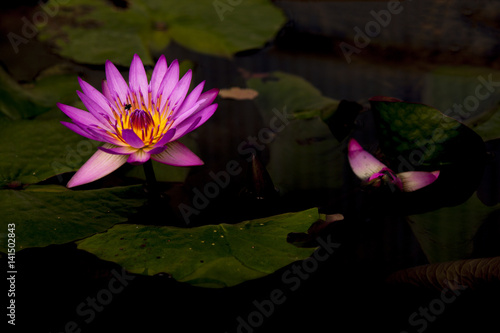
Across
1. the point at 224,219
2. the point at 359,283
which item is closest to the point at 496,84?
the point at 359,283

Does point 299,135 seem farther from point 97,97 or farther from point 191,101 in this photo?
point 97,97

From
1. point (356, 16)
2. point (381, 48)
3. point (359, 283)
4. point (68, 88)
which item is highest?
point (356, 16)

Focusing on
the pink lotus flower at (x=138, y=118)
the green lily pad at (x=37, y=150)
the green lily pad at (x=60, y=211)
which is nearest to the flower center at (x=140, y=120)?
the pink lotus flower at (x=138, y=118)

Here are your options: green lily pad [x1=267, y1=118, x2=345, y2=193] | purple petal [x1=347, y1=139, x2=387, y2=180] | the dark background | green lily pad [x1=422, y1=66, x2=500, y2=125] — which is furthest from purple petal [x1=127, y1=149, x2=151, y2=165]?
green lily pad [x1=422, y1=66, x2=500, y2=125]

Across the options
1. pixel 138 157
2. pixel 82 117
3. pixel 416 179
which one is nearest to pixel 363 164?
pixel 416 179

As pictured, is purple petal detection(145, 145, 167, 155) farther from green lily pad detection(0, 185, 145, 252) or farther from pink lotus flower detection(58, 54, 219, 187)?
green lily pad detection(0, 185, 145, 252)

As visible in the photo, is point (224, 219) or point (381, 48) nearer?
point (224, 219)

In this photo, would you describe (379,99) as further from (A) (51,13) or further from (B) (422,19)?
(A) (51,13)
